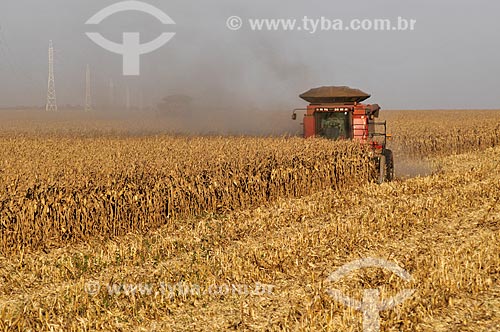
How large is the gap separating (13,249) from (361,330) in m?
5.94

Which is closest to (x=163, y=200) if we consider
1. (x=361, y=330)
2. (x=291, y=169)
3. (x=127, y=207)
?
(x=127, y=207)

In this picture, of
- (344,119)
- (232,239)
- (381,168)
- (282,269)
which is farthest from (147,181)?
(344,119)

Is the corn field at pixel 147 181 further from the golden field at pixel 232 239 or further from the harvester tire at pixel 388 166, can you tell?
the harvester tire at pixel 388 166

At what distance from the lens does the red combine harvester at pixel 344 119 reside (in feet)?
51.8

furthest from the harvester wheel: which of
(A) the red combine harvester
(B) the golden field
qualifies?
(B) the golden field

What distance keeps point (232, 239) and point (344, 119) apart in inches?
320

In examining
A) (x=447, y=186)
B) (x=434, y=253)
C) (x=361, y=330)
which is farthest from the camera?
(x=447, y=186)

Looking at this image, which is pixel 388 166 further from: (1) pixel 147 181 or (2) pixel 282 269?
(2) pixel 282 269

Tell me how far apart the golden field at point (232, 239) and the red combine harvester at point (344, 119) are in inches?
34.4

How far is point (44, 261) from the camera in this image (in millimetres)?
8219

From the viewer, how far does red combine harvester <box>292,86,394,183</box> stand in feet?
51.8

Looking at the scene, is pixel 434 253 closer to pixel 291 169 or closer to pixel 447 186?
pixel 291 169

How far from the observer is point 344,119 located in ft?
53.9

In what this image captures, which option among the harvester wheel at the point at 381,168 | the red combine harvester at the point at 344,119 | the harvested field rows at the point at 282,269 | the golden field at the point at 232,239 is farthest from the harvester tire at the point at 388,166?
the harvested field rows at the point at 282,269
